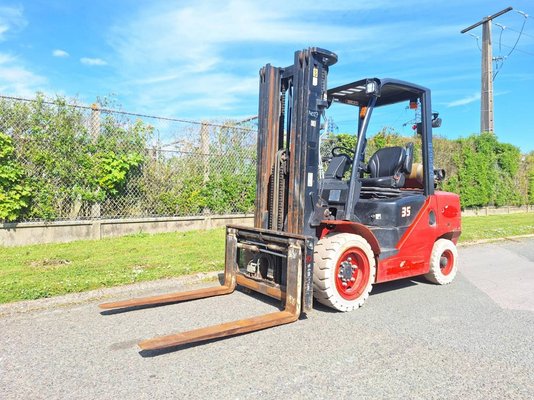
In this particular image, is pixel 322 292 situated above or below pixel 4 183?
below

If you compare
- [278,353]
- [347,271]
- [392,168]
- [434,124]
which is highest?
[434,124]

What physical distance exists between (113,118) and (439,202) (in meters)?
6.74

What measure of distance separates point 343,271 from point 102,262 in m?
3.97

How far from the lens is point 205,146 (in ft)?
35.1

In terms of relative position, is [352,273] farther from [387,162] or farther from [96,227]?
[96,227]

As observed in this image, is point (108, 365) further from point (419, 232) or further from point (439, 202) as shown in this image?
point (439, 202)

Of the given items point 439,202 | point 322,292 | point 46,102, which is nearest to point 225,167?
point 46,102

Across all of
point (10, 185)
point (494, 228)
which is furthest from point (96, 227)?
point (494, 228)

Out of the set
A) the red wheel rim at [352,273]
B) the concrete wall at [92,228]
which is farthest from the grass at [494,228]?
the red wheel rim at [352,273]

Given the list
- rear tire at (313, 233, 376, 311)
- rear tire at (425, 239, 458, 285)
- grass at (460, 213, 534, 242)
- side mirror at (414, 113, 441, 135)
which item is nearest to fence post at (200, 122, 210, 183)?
side mirror at (414, 113, 441, 135)

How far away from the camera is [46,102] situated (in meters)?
8.32

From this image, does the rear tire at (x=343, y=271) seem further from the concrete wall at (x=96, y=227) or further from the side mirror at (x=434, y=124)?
the concrete wall at (x=96, y=227)

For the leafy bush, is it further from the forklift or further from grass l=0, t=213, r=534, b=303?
the forklift

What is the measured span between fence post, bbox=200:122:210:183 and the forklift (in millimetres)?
4887
